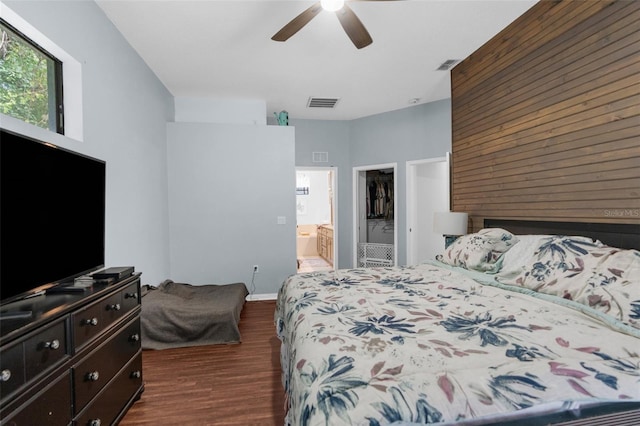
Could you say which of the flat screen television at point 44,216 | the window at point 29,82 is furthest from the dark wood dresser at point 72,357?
the window at point 29,82

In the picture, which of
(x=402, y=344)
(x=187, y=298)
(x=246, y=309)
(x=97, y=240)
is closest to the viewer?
(x=402, y=344)

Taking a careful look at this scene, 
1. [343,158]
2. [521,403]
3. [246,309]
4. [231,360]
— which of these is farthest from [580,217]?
[343,158]

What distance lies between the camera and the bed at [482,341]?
933 mm

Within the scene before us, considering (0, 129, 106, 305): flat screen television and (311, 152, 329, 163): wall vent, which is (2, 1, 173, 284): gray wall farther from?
(311, 152, 329, 163): wall vent

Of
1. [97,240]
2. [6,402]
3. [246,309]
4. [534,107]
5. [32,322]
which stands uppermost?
[534,107]

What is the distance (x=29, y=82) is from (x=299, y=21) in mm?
1770

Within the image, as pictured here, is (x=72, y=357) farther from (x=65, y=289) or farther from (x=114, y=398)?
(x=114, y=398)

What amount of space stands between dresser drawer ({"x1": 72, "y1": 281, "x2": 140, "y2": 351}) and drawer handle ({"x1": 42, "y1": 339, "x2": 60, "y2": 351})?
0.11m

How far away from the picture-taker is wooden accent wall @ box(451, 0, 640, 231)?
1908mm

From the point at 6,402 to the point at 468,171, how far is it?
388 centimetres

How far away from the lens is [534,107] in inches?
102

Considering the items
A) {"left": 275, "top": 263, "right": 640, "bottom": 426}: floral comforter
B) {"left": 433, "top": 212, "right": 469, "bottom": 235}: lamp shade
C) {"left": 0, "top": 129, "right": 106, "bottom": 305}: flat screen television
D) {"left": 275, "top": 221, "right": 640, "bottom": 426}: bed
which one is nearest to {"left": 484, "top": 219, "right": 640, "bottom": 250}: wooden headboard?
{"left": 275, "top": 221, "right": 640, "bottom": 426}: bed

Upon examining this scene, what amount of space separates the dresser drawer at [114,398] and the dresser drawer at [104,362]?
5 cm

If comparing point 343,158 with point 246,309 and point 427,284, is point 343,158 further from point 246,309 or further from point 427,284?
point 427,284
